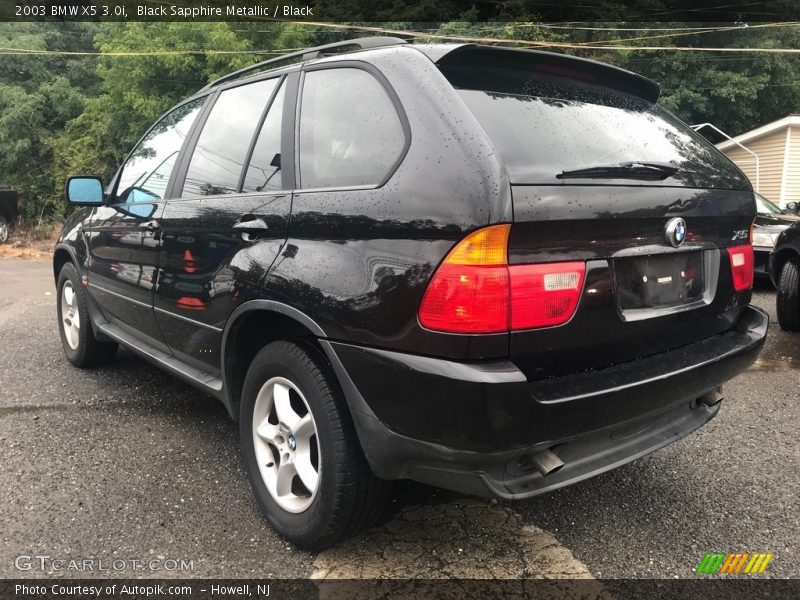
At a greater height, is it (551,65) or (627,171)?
(551,65)

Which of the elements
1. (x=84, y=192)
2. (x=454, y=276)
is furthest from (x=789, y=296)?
(x=84, y=192)

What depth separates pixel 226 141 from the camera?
281 centimetres

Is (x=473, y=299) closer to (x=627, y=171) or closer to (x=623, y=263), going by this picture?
(x=623, y=263)

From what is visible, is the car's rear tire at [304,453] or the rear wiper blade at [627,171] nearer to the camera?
the rear wiper blade at [627,171]

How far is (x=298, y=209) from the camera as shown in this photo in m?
2.17

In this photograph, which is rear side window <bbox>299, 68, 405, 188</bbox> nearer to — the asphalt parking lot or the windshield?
the asphalt parking lot

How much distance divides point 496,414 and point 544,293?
0.38 metres

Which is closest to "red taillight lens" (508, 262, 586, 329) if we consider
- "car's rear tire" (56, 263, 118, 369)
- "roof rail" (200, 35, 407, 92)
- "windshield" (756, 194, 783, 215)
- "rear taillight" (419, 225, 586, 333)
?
"rear taillight" (419, 225, 586, 333)

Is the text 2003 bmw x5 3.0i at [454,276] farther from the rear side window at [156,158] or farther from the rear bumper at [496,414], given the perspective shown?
the rear side window at [156,158]

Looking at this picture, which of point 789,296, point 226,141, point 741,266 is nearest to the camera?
point 741,266

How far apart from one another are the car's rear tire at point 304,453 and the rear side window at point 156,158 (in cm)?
142

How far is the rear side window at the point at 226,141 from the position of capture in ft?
8.70

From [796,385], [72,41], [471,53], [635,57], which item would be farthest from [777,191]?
[72,41]

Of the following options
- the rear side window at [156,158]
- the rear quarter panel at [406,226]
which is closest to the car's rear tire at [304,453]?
the rear quarter panel at [406,226]
